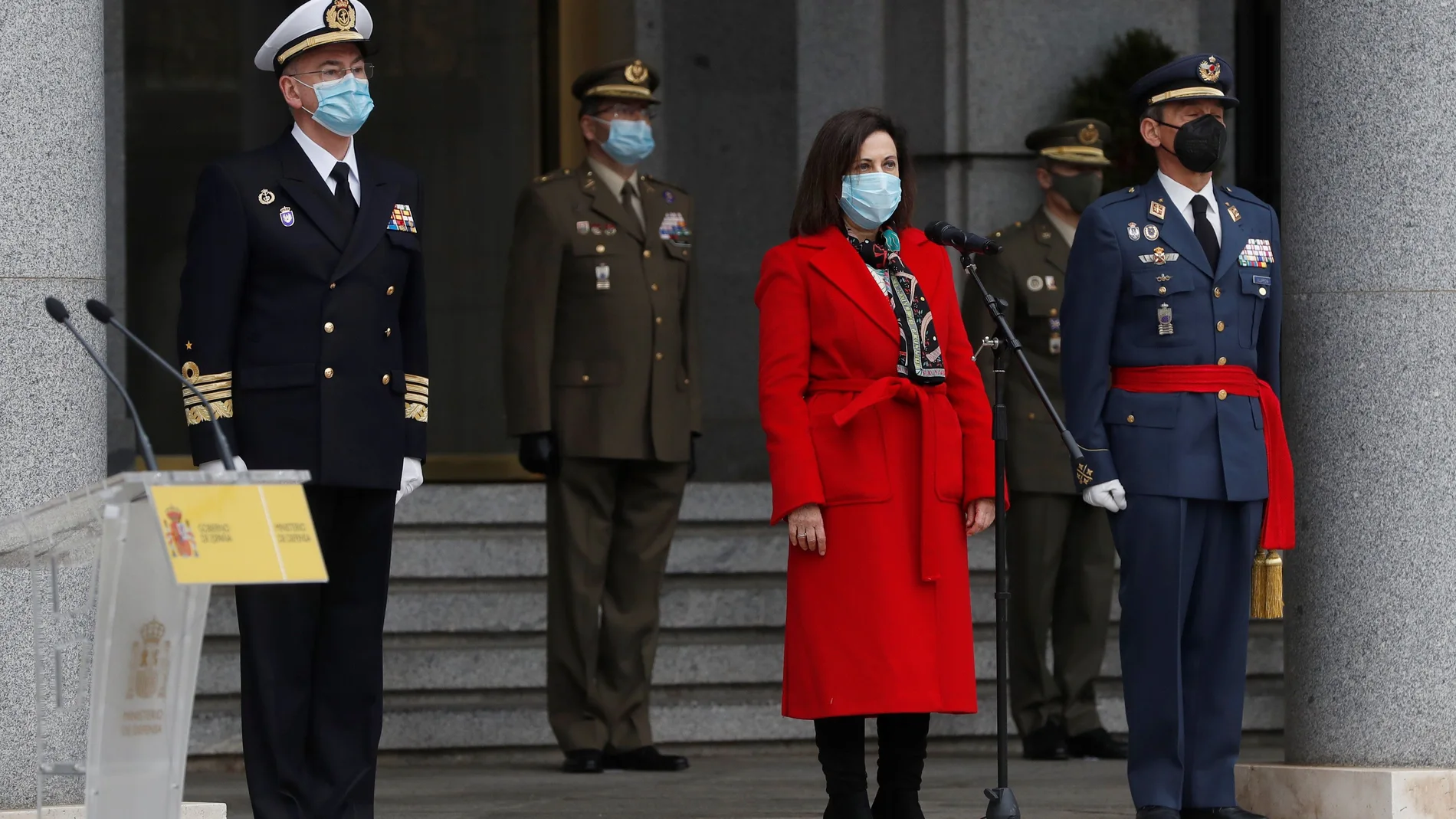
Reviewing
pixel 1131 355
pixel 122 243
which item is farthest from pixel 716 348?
pixel 1131 355

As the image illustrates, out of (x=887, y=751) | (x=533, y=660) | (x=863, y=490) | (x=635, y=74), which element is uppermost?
(x=635, y=74)

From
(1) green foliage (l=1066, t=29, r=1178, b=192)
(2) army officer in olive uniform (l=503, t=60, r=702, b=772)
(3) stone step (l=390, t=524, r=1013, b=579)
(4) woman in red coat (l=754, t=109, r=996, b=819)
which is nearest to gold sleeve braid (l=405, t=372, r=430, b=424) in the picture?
(4) woman in red coat (l=754, t=109, r=996, b=819)

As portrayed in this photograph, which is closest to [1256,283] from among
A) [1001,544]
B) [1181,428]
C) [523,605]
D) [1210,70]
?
[1181,428]

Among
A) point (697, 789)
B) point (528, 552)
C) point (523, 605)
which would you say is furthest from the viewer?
point (528, 552)

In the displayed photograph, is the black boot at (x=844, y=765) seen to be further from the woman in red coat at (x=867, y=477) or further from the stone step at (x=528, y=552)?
the stone step at (x=528, y=552)

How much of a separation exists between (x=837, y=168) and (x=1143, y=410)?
1.03m

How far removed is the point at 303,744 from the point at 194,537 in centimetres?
194

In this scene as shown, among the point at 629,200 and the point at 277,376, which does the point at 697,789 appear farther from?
the point at 277,376

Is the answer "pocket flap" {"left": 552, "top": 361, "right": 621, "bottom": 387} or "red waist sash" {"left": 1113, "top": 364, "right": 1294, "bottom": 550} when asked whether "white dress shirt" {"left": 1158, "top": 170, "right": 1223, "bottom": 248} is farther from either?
"pocket flap" {"left": 552, "top": 361, "right": 621, "bottom": 387}

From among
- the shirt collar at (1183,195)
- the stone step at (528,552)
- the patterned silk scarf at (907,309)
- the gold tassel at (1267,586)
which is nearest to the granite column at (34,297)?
the patterned silk scarf at (907,309)

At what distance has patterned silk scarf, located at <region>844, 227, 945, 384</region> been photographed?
605 cm

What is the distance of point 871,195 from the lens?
6070mm

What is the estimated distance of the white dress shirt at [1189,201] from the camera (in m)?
6.30

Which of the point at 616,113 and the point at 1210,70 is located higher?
the point at 616,113
